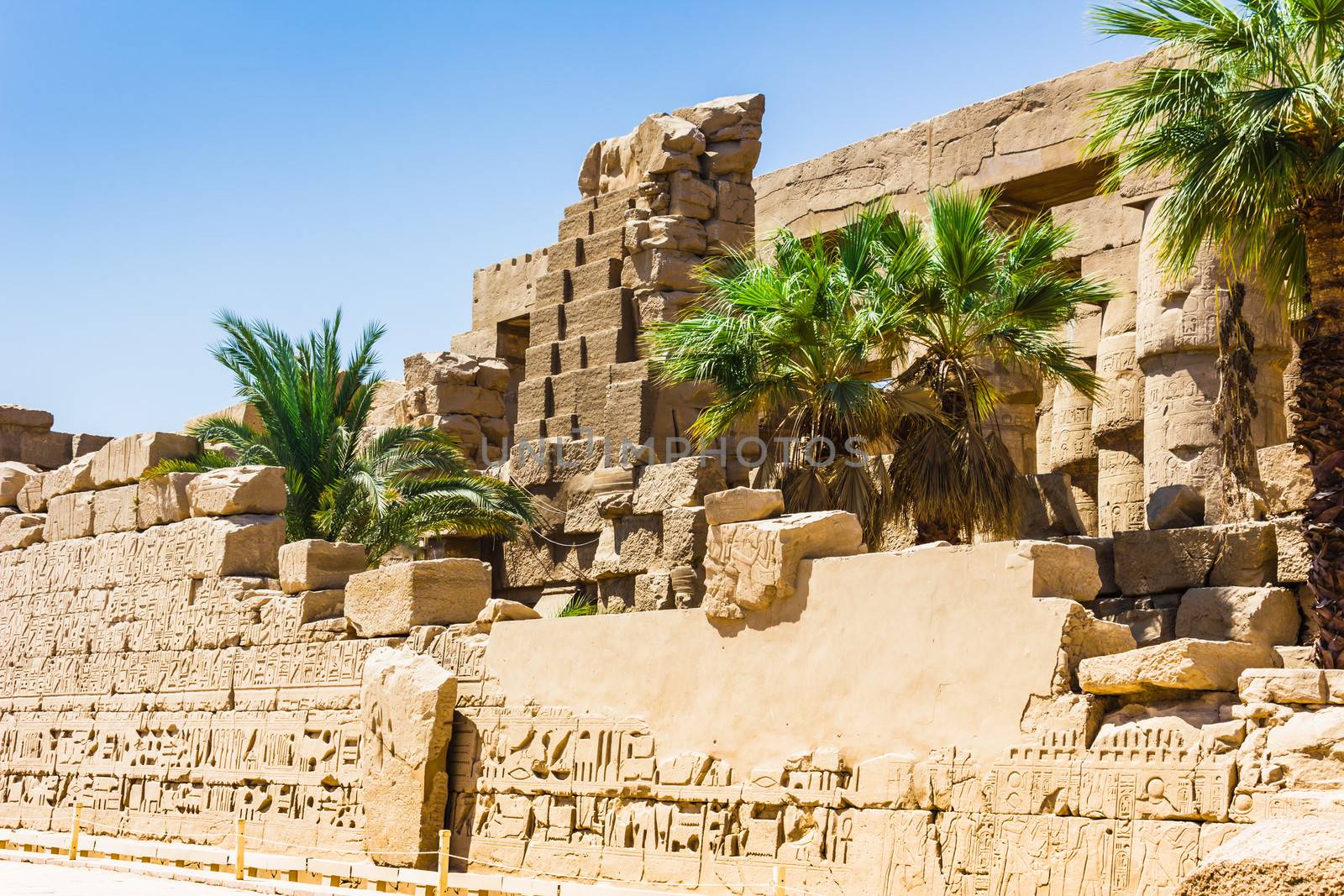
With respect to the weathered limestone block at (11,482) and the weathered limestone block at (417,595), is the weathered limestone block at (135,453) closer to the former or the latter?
the weathered limestone block at (11,482)

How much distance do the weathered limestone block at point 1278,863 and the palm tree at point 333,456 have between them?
926 cm

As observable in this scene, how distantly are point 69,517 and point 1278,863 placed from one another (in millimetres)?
11982

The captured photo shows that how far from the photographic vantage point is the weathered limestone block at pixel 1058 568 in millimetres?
7246

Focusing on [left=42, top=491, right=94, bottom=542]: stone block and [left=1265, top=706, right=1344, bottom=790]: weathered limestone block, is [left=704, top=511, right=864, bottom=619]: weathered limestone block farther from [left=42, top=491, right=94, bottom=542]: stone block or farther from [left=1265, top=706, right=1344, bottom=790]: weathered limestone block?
[left=42, top=491, right=94, bottom=542]: stone block

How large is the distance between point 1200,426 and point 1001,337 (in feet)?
9.20

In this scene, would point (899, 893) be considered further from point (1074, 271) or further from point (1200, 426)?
point (1074, 271)

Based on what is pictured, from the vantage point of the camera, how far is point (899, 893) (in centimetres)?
727

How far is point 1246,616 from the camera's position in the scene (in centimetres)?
839

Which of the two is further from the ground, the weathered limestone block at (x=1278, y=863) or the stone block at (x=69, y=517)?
the stone block at (x=69, y=517)

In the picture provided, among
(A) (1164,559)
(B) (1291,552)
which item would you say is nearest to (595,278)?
(A) (1164,559)

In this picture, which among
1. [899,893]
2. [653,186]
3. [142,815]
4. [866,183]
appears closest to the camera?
[899,893]

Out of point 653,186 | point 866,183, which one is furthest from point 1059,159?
point 653,186

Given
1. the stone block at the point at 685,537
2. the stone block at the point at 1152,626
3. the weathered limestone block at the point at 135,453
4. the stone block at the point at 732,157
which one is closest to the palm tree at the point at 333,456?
the weathered limestone block at the point at 135,453

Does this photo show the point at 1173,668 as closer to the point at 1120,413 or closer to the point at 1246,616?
the point at 1246,616
